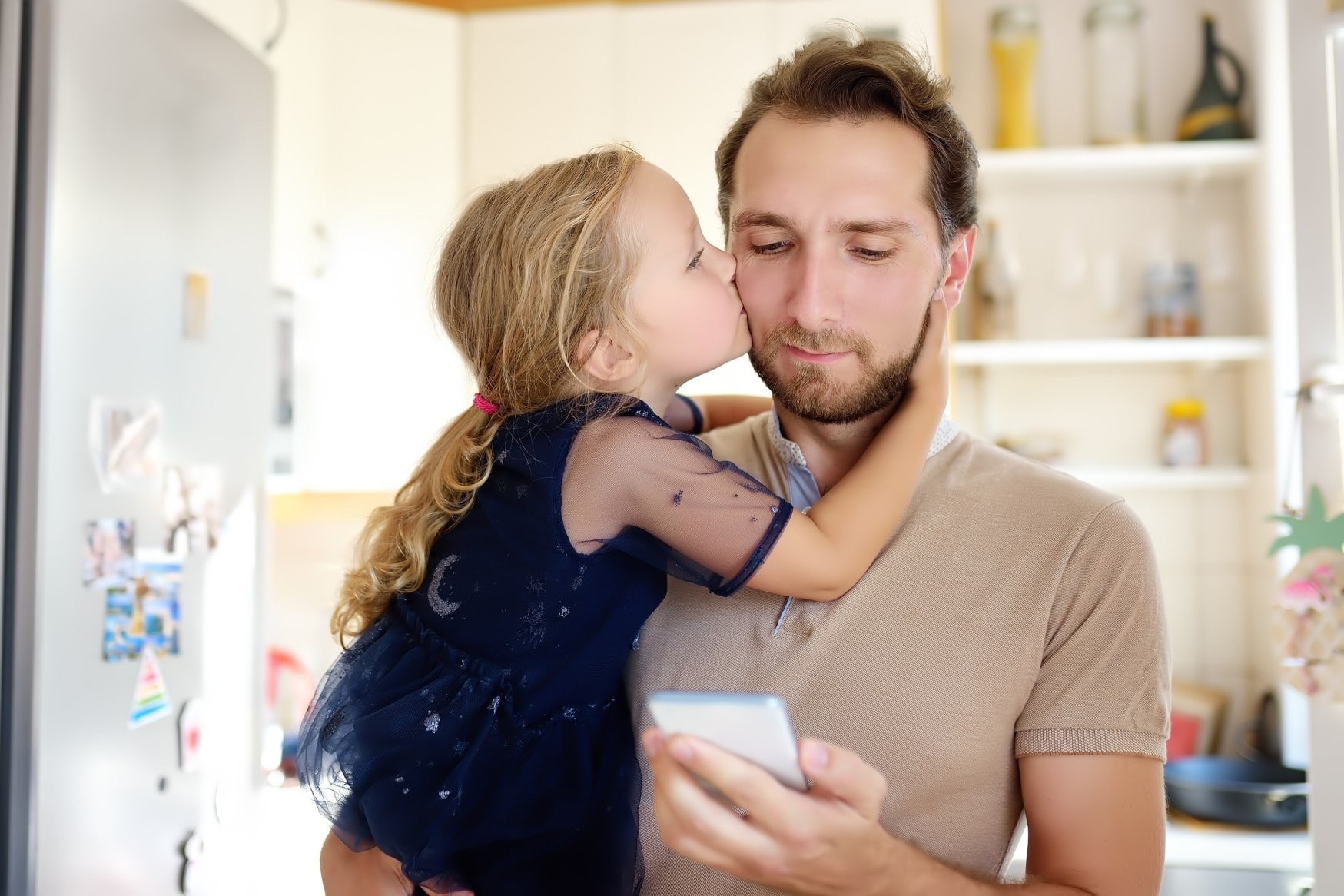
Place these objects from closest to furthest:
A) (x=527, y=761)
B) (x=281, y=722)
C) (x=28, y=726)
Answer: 1. (x=527, y=761)
2. (x=28, y=726)
3. (x=281, y=722)

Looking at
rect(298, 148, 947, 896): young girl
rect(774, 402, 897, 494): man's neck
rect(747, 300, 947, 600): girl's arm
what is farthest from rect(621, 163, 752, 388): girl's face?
rect(747, 300, 947, 600): girl's arm

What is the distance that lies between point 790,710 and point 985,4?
2.49 meters

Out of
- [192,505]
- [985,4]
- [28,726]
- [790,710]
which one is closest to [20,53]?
[192,505]

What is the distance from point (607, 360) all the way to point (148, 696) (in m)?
0.91

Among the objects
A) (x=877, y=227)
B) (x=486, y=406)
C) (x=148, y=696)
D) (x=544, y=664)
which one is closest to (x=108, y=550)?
(x=148, y=696)

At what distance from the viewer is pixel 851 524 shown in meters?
1.08

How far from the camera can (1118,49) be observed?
2.88m

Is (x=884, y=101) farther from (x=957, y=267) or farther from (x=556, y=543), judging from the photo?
(x=556, y=543)

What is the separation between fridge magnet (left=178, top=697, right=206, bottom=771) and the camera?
1.76 meters

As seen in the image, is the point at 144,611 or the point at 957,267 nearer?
the point at 957,267

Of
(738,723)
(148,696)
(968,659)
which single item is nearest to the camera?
(738,723)

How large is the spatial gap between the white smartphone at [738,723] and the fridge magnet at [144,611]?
44.6 inches

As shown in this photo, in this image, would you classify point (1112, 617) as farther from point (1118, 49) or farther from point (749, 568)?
point (1118, 49)

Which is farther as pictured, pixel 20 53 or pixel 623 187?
pixel 20 53
